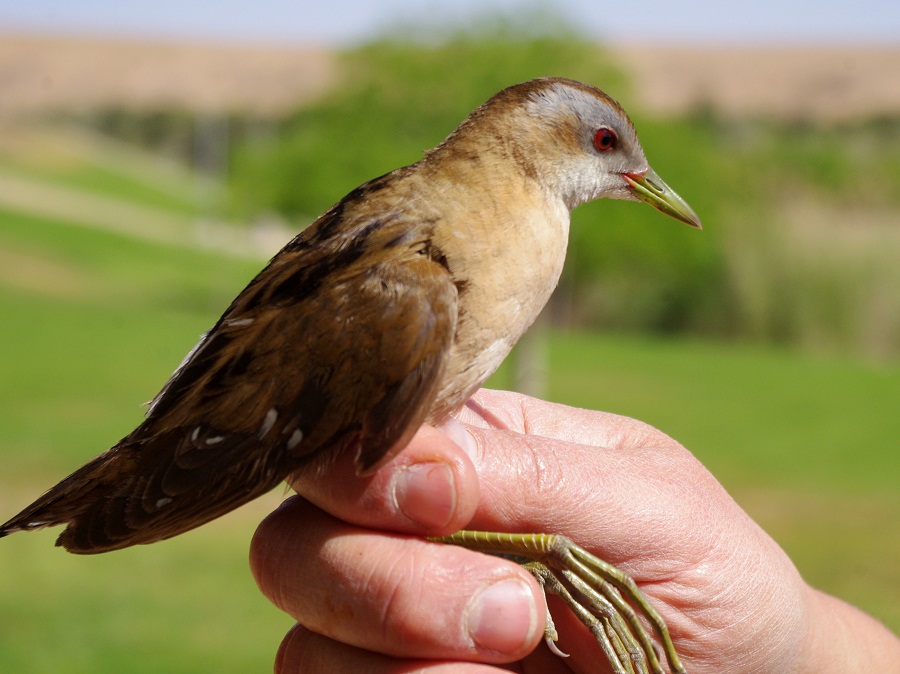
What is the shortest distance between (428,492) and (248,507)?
846cm

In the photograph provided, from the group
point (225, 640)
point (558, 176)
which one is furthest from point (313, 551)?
point (225, 640)

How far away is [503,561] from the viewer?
7.26 feet

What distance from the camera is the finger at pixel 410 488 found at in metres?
2.14

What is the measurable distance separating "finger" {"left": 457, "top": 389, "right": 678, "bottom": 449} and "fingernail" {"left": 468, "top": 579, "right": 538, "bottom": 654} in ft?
2.30

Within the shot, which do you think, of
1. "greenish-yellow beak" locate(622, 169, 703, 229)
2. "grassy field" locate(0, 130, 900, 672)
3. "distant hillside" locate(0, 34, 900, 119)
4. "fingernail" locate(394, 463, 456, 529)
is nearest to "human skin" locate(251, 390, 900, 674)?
"fingernail" locate(394, 463, 456, 529)

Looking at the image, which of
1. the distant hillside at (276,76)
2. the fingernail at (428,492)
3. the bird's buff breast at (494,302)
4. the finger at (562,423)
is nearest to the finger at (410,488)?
the fingernail at (428,492)

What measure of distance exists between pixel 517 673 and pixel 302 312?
47.7 inches

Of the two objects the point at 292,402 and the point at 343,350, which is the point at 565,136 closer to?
the point at 343,350

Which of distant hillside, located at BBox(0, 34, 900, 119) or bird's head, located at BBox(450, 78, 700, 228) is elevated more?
distant hillside, located at BBox(0, 34, 900, 119)

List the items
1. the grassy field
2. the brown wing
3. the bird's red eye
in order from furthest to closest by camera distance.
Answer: the grassy field
the bird's red eye
the brown wing

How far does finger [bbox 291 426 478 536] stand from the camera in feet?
7.04

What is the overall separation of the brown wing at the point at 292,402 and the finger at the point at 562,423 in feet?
2.45

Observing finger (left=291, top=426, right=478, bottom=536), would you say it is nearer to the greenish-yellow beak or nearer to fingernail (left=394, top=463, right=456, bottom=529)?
fingernail (left=394, top=463, right=456, bottom=529)

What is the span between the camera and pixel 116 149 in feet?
154
